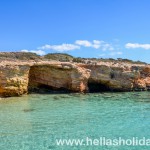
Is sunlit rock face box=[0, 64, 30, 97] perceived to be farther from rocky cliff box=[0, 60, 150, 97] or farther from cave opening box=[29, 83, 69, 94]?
cave opening box=[29, 83, 69, 94]

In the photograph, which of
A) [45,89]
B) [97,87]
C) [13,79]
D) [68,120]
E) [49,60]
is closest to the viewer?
[68,120]

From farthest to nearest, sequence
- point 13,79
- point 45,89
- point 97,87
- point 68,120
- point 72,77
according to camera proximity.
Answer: point 97,87, point 45,89, point 72,77, point 13,79, point 68,120

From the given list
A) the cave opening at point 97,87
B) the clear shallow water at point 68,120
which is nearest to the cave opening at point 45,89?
the cave opening at point 97,87

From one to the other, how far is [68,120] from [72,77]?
13745 mm

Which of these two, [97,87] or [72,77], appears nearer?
[72,77]

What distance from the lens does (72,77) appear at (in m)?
32.6

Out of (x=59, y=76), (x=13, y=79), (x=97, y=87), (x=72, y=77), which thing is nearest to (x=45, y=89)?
(x=59, y=76)

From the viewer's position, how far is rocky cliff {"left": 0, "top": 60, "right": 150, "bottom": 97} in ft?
101

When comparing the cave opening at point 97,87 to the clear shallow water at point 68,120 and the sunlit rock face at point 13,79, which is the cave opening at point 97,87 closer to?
the clear shallow water at point 68,120

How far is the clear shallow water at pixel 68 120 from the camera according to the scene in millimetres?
14828

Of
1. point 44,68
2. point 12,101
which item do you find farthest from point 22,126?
point 44,68

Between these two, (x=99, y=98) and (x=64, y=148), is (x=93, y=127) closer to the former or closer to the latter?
(x=64, y=148)

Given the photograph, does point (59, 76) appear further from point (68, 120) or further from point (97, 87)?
point (68, 120)

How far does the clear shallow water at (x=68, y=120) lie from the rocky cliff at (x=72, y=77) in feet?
8.70
